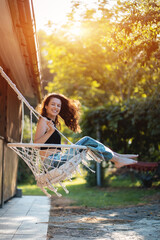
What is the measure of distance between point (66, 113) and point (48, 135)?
0.74 m

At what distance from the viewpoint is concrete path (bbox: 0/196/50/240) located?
113 inches

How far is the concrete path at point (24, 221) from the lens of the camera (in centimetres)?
288

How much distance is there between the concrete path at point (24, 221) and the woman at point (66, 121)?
31.0 inches

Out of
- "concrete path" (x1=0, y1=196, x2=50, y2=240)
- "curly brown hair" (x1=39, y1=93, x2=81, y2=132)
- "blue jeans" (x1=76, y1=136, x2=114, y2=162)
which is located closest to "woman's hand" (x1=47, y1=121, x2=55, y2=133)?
"blue jeans" (x1=76, y1=136, x2=114, y2=162)

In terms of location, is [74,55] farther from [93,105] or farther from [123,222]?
[123,222]

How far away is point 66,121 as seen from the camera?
3.72 m

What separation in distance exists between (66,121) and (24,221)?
1.13 m

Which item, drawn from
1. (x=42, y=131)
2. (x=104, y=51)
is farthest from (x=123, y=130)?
(x=42, y=131)

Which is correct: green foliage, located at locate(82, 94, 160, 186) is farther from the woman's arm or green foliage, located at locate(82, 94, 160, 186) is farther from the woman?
the woman's arm

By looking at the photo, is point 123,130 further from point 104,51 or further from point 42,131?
point 42,131

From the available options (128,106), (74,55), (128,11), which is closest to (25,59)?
(128,11)

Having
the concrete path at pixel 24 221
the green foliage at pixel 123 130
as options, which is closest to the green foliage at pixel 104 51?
the green foliage at pixel 123 130

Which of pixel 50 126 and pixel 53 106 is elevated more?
pixel 53 106

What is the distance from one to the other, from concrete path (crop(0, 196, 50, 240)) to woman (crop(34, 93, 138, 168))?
2.58 feet
